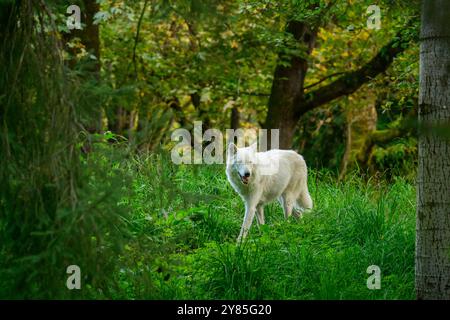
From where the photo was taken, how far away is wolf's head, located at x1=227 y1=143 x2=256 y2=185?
8.34 metres

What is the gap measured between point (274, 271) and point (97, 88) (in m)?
2.48

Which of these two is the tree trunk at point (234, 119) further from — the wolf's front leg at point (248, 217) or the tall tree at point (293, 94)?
the wolf's front leg at point (248, 217)

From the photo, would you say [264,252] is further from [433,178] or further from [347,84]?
[347,84]

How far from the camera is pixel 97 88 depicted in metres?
4.48

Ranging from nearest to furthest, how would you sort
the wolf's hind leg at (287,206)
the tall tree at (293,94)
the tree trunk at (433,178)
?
the tree trunk at (433,178) → the wolf's hind leg at (287,206) → the tall tree at (293,94)

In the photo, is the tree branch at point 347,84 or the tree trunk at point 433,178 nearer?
the tree trunk at point 433,178

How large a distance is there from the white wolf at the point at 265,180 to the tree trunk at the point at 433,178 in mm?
3141

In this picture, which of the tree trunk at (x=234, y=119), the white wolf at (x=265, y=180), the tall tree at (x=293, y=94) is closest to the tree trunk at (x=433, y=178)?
the white wolf at (x=265, y=180)

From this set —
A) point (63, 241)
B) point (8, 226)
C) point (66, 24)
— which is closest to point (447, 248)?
point (63, 241)

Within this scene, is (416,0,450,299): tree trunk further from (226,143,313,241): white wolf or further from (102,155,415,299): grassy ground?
(226,143,313,241): white wolf

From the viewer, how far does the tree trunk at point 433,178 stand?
479 cm

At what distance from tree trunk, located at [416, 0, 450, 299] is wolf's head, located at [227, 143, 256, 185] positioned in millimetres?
3518

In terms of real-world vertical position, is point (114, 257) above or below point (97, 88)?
below

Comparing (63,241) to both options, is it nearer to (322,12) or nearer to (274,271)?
(274,271)
